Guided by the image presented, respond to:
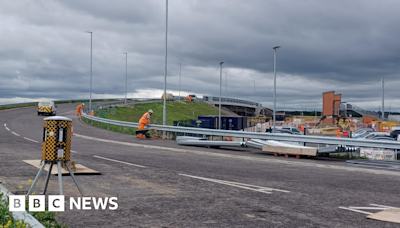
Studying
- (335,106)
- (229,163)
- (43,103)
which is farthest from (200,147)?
(335,106)

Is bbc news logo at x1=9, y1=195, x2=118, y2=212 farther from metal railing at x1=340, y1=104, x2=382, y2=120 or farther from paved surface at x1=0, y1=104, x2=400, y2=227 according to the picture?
metal railing at x1=340, y1=104, x2=382, y2=120

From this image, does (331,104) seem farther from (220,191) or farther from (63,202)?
(63,202)

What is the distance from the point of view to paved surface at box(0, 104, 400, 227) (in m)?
6.23

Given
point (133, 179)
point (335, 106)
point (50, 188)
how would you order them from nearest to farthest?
point (50, 188)
point (133, 179)
point (335, 106)

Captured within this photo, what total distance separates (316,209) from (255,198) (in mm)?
1275

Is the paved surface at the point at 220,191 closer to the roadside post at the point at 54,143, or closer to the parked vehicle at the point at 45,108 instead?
the roadside post at the point at 54,143

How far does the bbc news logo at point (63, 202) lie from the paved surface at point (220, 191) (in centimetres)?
28

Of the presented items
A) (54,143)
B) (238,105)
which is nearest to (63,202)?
(54,143)

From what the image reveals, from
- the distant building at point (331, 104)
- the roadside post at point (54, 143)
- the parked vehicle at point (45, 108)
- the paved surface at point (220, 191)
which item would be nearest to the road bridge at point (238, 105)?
the distant building at point (331, 104)

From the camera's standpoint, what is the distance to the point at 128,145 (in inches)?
826

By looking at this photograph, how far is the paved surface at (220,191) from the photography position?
6230 millimetres

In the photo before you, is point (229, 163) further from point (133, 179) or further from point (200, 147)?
point (200, 147)

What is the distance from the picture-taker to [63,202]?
22.4 feet

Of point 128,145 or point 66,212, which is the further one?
point 128,145
